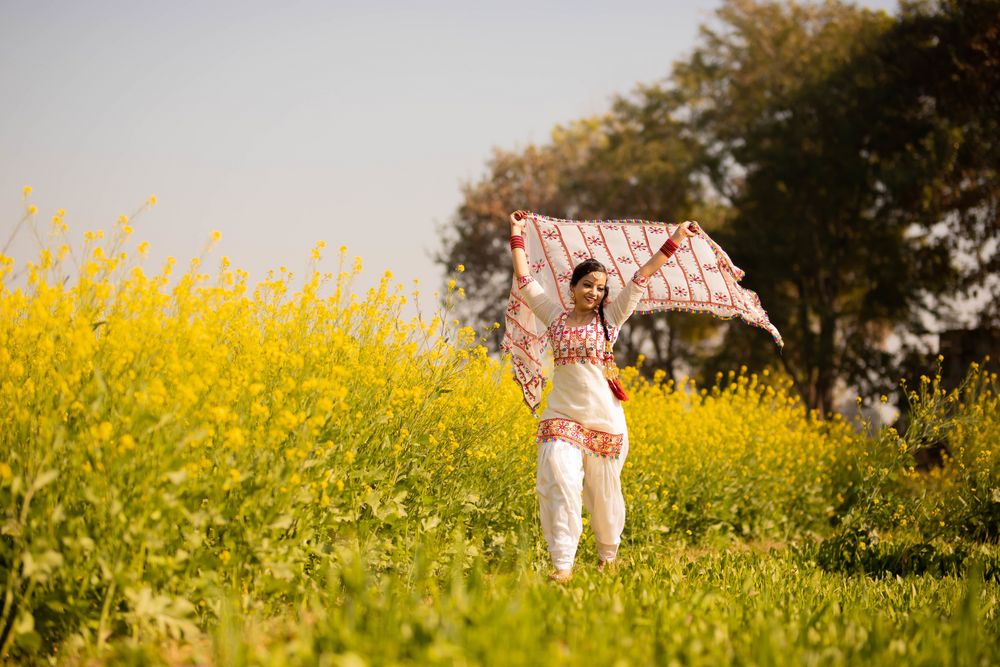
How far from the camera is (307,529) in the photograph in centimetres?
414

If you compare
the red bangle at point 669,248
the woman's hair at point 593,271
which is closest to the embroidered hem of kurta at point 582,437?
the woman's hair at point 593,271

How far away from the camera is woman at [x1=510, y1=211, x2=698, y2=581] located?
4.96 metres

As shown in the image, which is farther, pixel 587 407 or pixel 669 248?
pixel 669 248

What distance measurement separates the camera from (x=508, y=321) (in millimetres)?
5875

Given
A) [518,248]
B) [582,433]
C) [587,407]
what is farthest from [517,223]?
[582,433]

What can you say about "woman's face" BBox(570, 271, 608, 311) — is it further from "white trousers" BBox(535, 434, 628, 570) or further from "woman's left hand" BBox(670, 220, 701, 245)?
"white trousers" BBox(535, 434, 628, 570)

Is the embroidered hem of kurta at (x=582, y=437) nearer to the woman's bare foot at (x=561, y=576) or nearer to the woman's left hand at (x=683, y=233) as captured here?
the woman's bare foot at (x=561, y=576)

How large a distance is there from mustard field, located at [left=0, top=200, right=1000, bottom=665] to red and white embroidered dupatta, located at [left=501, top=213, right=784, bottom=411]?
0.35 meters

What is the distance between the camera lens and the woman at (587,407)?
195 inches

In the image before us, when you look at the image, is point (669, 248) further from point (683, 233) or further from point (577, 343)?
point (577, 343)

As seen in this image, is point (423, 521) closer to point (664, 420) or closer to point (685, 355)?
point (664, 420)

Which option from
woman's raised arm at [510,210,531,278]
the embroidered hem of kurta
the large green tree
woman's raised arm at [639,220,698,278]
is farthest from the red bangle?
the large green tree

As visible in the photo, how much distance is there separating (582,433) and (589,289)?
85 cm

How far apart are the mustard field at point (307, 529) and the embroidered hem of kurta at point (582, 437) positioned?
0.67 meters
